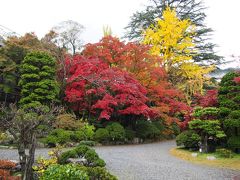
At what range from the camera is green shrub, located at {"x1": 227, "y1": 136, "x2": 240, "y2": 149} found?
1425 centimetres

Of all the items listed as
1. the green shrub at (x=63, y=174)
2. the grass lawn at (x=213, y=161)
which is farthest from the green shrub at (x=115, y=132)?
the green shrub at (x=63, y=174)

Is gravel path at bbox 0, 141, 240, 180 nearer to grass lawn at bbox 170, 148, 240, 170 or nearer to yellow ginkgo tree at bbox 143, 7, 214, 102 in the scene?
grass lawn at bbox 170, 148, 240, 170

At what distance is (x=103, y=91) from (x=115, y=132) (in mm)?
2459

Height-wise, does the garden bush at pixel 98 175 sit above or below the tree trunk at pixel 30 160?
below

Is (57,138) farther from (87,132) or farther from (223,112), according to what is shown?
(223,112)

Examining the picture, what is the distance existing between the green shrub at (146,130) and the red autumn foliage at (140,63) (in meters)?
1.05

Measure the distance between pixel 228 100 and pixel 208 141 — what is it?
7.52ft

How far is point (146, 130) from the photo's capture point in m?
20.5

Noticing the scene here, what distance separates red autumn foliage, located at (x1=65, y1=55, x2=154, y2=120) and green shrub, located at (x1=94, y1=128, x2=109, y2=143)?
2.52ft

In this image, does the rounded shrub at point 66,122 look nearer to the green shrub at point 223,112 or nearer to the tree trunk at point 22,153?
the green shrub at point 223,112

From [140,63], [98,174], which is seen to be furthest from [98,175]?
[140,63]

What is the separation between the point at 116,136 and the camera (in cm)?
1823

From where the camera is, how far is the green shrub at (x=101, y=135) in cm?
1778

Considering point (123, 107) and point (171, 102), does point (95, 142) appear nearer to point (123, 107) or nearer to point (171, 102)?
point (123, 107)
